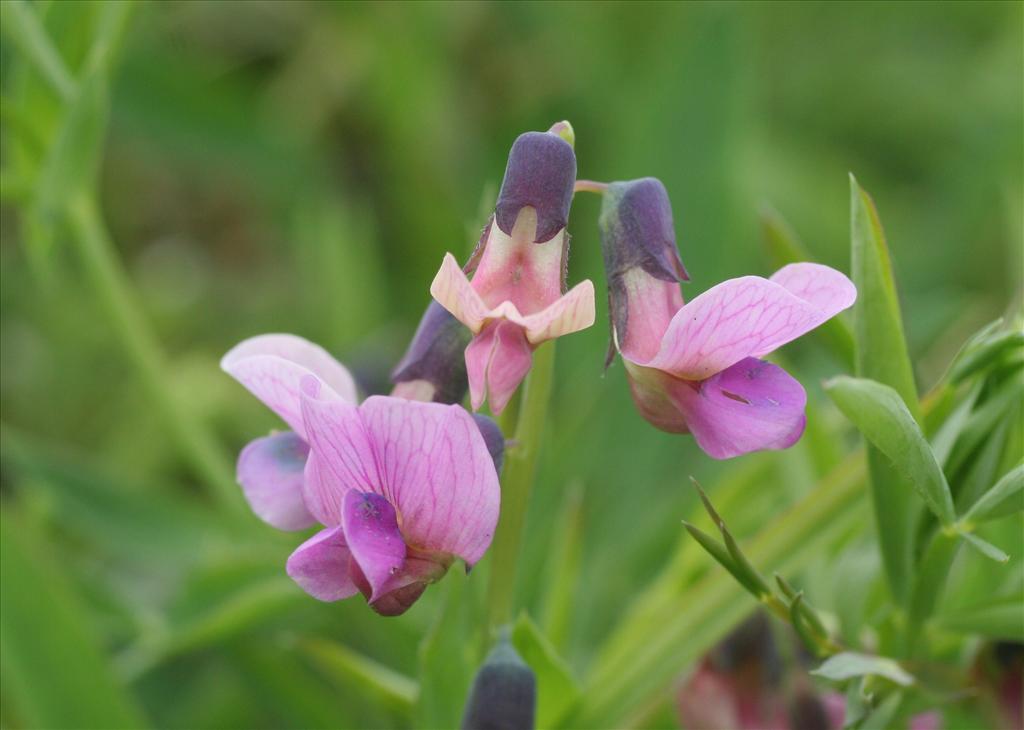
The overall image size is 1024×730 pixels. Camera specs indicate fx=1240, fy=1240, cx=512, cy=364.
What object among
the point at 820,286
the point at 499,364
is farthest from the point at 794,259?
the point at 499,364

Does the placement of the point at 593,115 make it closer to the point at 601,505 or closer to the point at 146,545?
the point at 601,505

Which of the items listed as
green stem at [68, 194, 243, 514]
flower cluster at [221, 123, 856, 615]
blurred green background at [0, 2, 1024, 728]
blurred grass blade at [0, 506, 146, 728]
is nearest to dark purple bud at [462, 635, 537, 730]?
flower cluster at [221, 123, 856, 615]

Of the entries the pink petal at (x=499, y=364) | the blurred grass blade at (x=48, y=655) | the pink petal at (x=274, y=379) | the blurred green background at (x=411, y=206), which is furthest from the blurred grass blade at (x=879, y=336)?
the blurred grass blade at (x=48, y=655)

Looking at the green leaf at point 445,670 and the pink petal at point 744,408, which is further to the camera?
the green leaf at point 445,670

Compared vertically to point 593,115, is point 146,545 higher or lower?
lower

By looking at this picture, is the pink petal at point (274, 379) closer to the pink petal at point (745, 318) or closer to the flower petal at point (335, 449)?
the flower petal at point (335, 449)

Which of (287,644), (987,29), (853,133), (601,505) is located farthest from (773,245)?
(987,29)

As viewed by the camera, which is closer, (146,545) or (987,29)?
(146,545)
